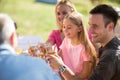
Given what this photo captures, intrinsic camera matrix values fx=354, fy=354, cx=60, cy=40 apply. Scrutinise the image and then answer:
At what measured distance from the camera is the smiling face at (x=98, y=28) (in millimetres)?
2811

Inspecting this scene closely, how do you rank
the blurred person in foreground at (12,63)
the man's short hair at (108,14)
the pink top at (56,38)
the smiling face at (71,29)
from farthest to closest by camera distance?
the pink top at (56,38) → the smiling face at (71,29) → the man's short hair at (108,14) → the blurred person in foreground at (12,63)

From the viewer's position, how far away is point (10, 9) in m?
11.0

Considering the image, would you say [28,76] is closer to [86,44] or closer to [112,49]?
[112,49]

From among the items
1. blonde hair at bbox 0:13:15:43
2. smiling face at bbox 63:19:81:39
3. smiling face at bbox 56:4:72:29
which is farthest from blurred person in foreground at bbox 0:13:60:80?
smiling face at bbox 56:4:72:29

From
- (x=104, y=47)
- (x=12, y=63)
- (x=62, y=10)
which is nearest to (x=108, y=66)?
(x=104, y=47)

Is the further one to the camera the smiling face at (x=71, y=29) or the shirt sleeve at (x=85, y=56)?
the smiling face at (x=71, y=29)

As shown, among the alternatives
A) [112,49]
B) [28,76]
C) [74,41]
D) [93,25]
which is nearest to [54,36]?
[74,41]

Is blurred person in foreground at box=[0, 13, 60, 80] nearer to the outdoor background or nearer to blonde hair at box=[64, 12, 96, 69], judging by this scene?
blonde hair at box=[64, 12, 96, 69]

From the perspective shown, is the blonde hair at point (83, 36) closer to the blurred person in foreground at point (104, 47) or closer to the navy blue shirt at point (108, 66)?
the blurred person in foreground at point (104, 47)

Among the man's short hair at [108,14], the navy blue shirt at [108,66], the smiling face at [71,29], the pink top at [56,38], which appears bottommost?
the navy blue shirt at [108,66]

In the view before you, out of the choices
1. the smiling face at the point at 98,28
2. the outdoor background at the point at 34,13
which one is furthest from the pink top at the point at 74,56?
the outdoor background at the point at 34,13

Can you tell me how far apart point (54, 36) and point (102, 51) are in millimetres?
1257

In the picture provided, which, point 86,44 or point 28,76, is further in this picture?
point 86,44

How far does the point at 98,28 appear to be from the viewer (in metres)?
2.87
